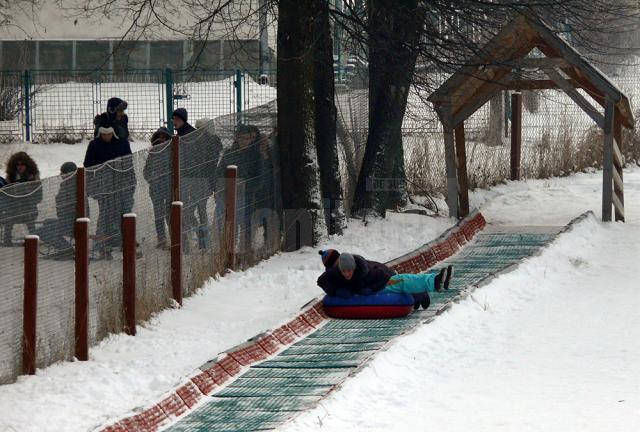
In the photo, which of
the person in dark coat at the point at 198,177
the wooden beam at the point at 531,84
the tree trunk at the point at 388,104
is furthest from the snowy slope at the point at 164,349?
the wooden beam at the point at 531,84

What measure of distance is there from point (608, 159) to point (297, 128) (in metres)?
4.99

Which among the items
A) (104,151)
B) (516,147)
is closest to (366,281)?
(104,151)

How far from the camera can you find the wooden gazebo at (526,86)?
58.1 ft

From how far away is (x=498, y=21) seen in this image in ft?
59.8

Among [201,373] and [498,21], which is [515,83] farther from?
[201,373]

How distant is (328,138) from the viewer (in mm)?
16766

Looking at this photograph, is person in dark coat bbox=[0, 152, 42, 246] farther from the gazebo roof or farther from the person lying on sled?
the gazebo roof

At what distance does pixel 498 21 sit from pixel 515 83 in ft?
4.12

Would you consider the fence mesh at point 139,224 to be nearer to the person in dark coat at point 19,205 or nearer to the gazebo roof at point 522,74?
the person in dark coat at point 19,205

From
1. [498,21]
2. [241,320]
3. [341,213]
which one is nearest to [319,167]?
[341,213]

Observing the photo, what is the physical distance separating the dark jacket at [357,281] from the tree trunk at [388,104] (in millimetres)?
4628

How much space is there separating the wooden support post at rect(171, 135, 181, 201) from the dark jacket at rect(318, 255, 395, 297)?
2.00 m

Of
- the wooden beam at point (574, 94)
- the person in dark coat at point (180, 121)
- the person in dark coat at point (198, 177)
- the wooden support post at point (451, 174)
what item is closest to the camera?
the person in dark coat at point (198, 177)

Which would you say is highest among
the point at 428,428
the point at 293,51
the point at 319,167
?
the point at 293,51
